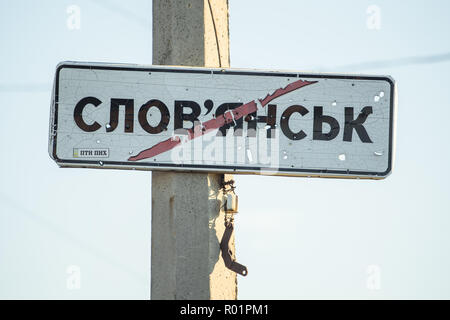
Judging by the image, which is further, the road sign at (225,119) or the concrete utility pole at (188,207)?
the road sign at (225,119)

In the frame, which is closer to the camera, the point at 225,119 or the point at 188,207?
the point at 188,207

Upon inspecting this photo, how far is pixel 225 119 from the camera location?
3340mm

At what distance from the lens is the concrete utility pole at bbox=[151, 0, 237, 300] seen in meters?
3.13

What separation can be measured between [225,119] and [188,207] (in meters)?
0.43

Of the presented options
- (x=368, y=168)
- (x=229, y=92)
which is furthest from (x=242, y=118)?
(x=368, y=168)

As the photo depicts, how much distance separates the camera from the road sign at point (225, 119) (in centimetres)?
332

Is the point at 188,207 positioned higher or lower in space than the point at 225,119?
lower

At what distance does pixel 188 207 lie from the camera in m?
3.18

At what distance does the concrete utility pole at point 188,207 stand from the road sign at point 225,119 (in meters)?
0.09

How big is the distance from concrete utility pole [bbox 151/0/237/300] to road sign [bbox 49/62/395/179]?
0.30ft

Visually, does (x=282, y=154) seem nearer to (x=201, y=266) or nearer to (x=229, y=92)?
(x=229, y=92)

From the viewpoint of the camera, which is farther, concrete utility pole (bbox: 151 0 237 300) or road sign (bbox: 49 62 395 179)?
road sign (bbox: 49 62 395 179)

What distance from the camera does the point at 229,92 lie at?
3.35 metres

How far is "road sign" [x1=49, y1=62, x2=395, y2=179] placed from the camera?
3318 mm
